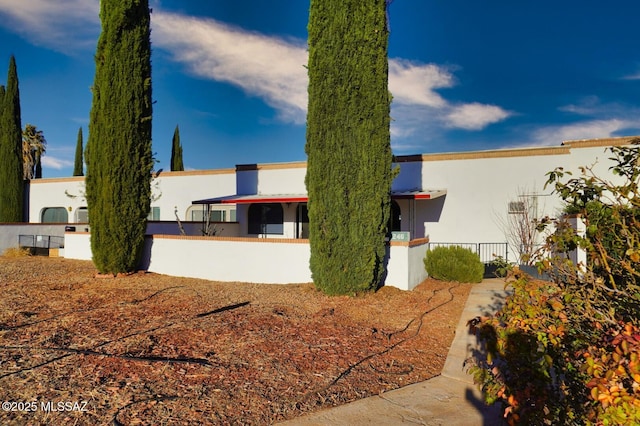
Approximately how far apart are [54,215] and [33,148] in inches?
678

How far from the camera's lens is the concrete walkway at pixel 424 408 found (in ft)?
11.5

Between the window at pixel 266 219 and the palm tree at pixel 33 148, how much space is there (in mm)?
28930

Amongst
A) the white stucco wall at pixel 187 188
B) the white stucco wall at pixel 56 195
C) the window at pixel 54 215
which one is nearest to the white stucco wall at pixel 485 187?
the white stucco wall at pixel 187 188

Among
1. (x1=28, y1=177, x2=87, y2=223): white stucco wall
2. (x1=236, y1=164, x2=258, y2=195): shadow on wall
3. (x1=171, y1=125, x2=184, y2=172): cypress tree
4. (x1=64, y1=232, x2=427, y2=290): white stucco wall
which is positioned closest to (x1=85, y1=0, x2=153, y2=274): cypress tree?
(x1=64, y1=232, x2=427, y2=290): white stucco wall

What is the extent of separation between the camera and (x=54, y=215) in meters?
25.7

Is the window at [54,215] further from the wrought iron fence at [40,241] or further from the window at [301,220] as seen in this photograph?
the window at [301,220]

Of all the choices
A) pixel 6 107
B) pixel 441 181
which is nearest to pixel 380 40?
pixel 441 181

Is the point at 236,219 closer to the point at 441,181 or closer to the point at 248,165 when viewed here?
the point at 248,165

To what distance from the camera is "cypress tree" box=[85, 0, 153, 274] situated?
36.6 feet

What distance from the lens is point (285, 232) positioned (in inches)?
754

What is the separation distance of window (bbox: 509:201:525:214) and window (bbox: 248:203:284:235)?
9931 millimetres

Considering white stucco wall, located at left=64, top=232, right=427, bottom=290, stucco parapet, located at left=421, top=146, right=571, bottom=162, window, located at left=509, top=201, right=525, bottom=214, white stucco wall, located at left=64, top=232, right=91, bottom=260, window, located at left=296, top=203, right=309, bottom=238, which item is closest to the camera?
white stucco wall, located at left=64, top=232, right=427, bottom=290

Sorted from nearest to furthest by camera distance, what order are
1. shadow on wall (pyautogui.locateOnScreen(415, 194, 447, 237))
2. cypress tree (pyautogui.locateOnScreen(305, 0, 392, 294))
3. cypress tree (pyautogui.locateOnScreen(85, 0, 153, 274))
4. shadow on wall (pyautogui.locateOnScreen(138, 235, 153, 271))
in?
cypress tree (pyautogui.locateOnScreen(305, 0, 392, 294)) → cypress tree (pyautogui.locateOnScreen(85, 0, 153, 274)) → shadow on wall (pyautogui.locateOnScreen(138, 235, 153, 271)) → shadow on wall (pyautogui.locateOnScreen(415, 194, 447, 237))

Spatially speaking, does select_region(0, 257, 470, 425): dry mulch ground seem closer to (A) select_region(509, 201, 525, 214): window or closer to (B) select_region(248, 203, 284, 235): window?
(A) select_region(509, 201, 525, 214): window
